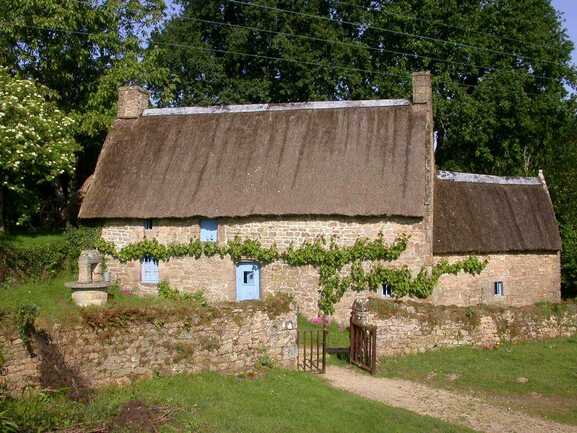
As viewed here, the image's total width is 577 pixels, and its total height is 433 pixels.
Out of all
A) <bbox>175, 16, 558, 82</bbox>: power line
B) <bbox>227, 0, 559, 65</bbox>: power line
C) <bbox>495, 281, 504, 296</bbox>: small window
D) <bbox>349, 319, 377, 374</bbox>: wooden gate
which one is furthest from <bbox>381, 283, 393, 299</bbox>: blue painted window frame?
<bbox>227, 0, 559, 65</bbox>: power line

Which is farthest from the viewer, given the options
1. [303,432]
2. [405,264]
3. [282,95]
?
[282,95]

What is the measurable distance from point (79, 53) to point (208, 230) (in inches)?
369

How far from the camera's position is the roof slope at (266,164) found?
20.2 meters

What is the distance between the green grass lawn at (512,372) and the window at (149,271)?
9.25m

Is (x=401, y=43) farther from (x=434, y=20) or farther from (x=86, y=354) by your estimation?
(x=86, y=354)

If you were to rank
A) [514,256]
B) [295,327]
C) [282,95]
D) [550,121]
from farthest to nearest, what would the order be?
[282,95]
[550,121]
[514,256]
[295,327]

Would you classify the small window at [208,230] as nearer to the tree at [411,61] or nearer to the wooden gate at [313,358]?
the wooden gate at [313,358]

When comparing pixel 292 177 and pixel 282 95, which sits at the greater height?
pixel 282 95

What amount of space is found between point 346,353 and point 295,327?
105 inches

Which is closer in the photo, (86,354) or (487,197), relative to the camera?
(86,354)

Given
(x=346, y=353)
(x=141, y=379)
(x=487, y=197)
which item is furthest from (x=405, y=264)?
(x=141, y=379)

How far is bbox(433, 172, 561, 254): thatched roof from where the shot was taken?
21.9 metres

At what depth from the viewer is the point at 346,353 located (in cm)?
1641

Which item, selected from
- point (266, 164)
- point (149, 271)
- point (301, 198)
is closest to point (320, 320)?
point (301, 198)
